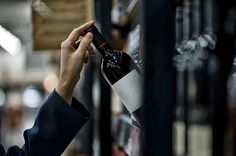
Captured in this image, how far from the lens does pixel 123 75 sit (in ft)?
4.80

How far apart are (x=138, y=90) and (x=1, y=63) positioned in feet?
56.5

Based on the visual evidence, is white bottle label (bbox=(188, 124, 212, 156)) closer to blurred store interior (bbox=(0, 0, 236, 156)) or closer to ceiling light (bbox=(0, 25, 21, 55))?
blurred store interior (bbox=(0, 0, 236, 156))

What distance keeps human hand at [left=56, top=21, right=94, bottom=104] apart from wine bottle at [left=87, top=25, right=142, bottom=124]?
0.12 ft

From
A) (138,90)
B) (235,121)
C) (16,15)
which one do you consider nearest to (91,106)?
(235,121)

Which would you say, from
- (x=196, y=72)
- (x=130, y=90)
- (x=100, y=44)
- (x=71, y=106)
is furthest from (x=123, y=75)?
(x=196, y=72)

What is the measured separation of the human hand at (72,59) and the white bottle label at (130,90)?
20cm

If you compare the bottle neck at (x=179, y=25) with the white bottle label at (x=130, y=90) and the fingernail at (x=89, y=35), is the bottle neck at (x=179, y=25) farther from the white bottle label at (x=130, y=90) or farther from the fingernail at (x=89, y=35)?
the white bottle label at (x=130, y=90)

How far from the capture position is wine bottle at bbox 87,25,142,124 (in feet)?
4.64

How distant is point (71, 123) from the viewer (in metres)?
1.67

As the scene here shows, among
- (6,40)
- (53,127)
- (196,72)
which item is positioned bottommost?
(196,72)

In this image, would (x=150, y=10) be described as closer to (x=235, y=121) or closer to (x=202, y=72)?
(x=202, y=72)

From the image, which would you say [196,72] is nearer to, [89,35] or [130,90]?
[89,35]

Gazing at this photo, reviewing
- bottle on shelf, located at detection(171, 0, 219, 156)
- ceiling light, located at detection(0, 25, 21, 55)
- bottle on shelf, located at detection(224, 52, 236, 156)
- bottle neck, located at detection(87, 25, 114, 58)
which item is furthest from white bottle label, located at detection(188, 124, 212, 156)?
bottle neck, located at detection(87, 25, 114, 58)

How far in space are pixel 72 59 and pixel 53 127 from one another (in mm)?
241
